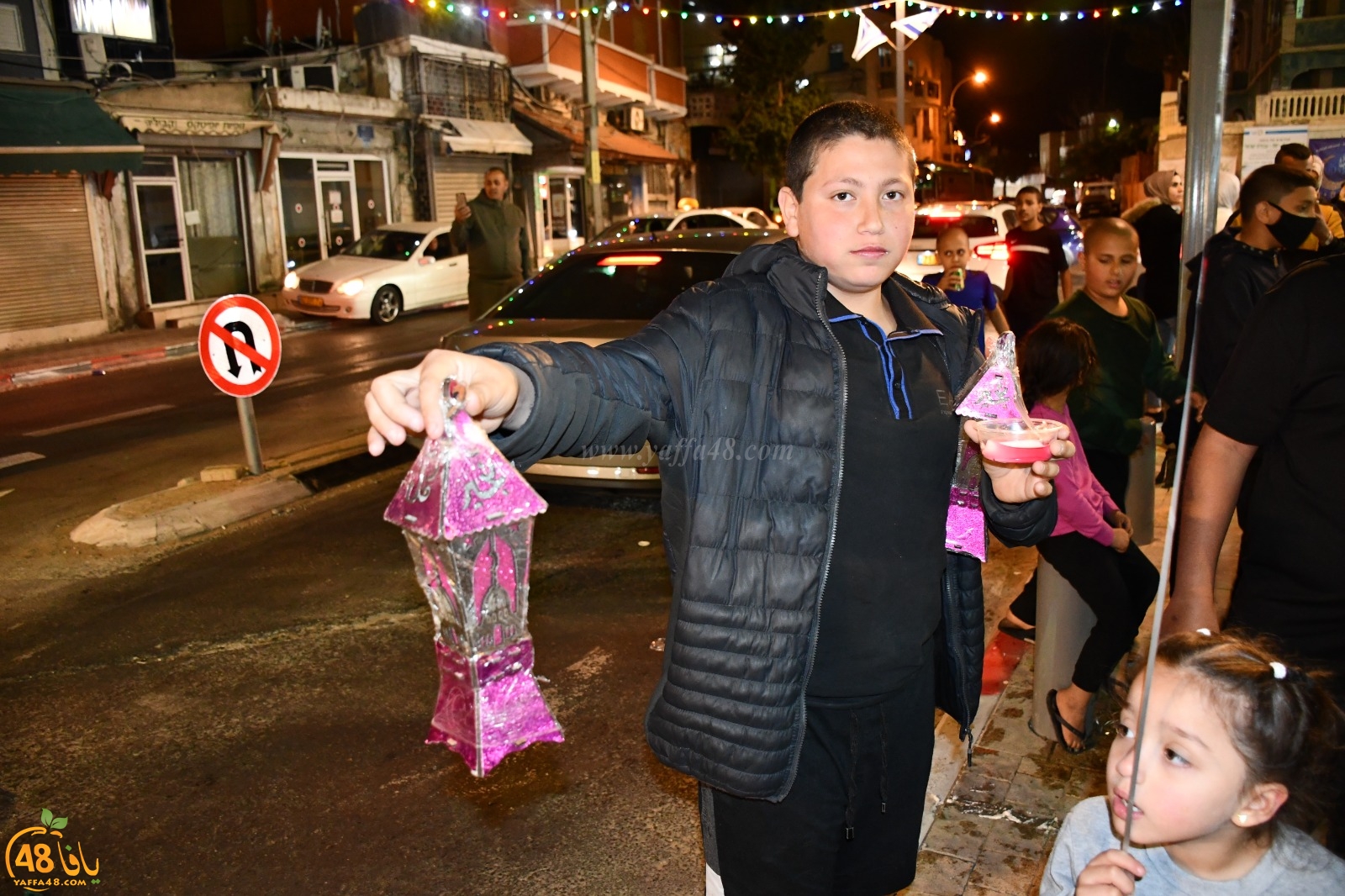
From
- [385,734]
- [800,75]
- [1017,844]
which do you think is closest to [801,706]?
[1017,844]

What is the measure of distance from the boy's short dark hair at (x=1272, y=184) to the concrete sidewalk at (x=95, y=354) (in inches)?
530

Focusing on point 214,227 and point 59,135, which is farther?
point 214,227

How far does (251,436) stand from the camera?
7.66m

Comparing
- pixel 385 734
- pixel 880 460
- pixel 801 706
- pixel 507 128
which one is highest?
pixel 507 128

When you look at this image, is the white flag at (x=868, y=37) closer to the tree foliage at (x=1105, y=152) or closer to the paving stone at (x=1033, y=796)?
the paving stone at (x=1033, y=796)

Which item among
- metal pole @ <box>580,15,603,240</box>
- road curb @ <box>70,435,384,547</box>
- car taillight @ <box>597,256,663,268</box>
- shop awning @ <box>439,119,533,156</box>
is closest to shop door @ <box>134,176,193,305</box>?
shop awning @ <box>439,119,533,156</box>

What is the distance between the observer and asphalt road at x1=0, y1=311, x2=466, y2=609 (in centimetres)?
698

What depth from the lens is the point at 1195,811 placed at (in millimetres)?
1817

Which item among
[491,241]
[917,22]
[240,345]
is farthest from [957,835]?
[917,22]

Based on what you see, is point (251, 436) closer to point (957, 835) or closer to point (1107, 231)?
point (1107, 231)

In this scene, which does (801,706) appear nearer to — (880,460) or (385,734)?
(880,460)

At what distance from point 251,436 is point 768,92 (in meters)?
35.1

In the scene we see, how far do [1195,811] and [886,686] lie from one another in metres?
0.61

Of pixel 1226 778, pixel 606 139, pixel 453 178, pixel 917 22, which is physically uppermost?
pixel 917 22
